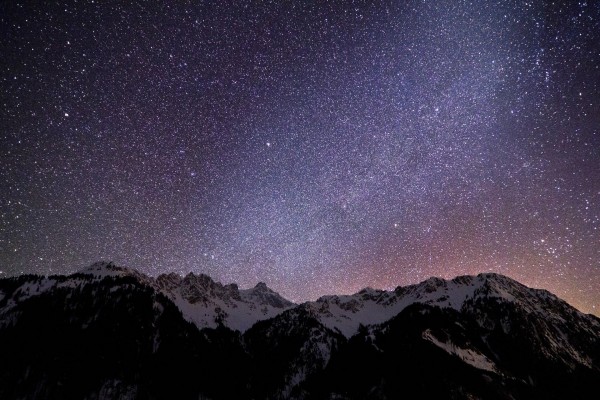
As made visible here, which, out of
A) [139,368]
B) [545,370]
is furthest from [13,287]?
[545,370]

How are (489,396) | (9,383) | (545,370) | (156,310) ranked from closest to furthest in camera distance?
(489,396) < (9,383) < (545,370) < (156,310)

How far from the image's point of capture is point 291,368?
19962cm

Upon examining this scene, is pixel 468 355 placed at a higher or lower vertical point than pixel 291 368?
higher

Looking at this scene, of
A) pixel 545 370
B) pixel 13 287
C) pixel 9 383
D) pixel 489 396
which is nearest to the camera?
pixel 489 396

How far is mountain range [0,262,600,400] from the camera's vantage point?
431ft

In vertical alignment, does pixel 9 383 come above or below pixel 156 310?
below

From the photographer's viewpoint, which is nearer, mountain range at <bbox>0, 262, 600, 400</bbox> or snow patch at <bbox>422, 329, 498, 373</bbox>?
mountain range at <bbox>0, 262, 600, 400</bbox>

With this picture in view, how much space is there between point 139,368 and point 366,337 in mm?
112239

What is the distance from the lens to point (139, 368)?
15500 cm

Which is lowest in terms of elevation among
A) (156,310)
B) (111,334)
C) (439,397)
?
(439,397)

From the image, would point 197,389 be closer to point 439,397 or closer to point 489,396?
point 439,397

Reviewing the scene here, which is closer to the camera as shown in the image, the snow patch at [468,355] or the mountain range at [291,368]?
the mountain range at [291,368]

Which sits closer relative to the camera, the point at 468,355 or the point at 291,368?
the point at 468,355

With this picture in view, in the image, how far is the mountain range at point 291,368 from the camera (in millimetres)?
131250
